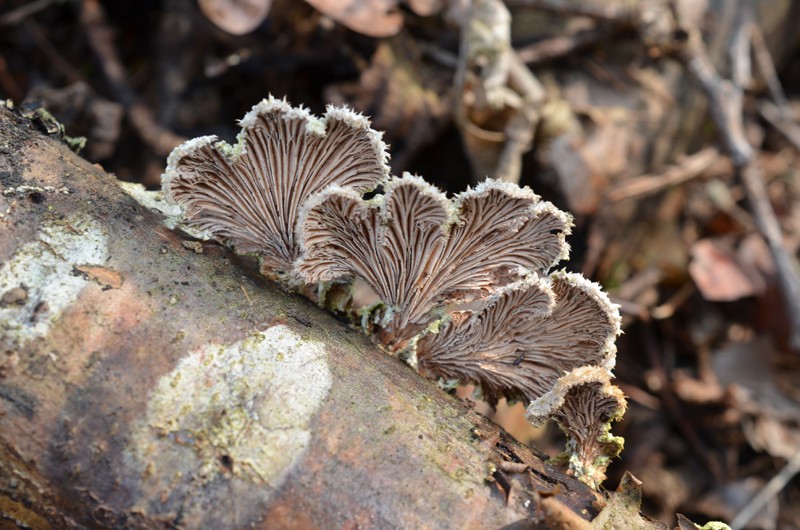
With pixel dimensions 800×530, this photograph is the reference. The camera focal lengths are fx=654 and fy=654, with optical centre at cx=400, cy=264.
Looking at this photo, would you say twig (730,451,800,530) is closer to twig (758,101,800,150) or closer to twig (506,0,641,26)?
twig (758,101,800,150)

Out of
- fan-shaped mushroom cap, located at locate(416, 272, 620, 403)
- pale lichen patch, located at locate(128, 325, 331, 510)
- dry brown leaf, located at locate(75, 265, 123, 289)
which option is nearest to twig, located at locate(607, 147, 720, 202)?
fan-shaped mushroom cap, located at locate(416, 272, 620, 403)

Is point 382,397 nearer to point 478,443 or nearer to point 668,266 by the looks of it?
point 478,443

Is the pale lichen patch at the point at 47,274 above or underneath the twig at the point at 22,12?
underneath

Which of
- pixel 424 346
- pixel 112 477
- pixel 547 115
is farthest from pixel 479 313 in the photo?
pixel 547 115

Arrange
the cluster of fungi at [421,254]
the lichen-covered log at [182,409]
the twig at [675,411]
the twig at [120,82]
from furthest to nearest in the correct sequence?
the twig at [675,411] → the twig at [120,82] → the cluster of fungi at [421,254] → the lichen-covered log at [182,409]

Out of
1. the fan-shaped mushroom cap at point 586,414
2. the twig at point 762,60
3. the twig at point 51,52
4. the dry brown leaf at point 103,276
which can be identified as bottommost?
the dry brown leaf at point 103,276

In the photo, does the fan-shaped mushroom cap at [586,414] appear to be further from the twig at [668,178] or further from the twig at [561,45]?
the twig at [561,45]

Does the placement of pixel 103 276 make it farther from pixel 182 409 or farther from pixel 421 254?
pixel 421 254

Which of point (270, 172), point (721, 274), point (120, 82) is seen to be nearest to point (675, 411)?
point (721, 274)

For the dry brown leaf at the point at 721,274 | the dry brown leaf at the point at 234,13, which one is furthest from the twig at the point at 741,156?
the dry brown leaf at the point at 234,13
